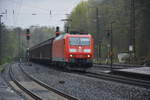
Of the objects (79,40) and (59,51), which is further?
(59,51)

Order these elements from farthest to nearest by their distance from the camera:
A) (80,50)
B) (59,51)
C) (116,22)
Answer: (116,22)
(59,51)
(80,50)

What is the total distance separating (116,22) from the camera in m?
76.3

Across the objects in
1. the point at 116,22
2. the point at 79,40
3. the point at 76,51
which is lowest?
the point at 76,51

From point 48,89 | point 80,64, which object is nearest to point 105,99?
point 48,89

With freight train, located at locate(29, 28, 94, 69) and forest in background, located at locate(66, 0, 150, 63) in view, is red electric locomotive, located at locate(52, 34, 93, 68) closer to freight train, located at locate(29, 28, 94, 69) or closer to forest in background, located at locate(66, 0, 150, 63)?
freight train, located at locate(29, 28, 94, 69)

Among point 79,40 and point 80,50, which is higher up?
point 79,40

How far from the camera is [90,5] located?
94938mm

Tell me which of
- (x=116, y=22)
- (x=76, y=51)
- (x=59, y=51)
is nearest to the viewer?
(x=76, y=51)

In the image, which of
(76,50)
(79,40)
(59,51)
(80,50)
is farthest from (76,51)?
(59,51)

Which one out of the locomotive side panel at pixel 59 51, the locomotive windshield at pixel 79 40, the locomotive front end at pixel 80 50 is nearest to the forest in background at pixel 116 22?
the locomotive side panel at pixel 59 51

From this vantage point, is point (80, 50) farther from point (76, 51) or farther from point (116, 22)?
point (116, 22)

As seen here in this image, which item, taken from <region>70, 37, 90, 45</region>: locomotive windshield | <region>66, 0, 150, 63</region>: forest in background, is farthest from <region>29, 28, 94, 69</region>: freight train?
<region>66, 0, 150, 63</region>: forest in background

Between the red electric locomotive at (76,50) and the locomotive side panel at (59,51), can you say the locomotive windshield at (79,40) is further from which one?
the locomotive side panel at (59,51)

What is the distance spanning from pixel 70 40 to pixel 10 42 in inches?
3833
